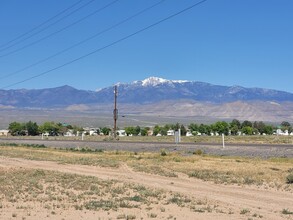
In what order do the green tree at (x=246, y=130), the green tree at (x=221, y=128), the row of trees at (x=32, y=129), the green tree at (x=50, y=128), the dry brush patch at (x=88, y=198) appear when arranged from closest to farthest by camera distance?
the dry brush patch at (x=88, y=198) → the green tree at (x=221, y=128) → the green tree at (x=246, y=130) → the green tree at (x=50, y=128) → the row of trees at (x=32, y=129)

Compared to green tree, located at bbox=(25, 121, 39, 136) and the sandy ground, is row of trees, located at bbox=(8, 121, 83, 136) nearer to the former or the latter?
green tree, located at bbox=(25, 121, 39, 136)

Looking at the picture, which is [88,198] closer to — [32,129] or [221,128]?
[221,128]

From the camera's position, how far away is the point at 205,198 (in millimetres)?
19625

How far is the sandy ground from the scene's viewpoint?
15727 mm

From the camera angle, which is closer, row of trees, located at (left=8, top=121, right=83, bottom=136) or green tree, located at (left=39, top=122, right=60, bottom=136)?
green tree, located at (left=39, top=122, right=60, bottom=136)

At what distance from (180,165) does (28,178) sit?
37.0 ft

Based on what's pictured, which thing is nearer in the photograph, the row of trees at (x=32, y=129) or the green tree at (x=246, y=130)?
the green tree at (x=246, y=130)

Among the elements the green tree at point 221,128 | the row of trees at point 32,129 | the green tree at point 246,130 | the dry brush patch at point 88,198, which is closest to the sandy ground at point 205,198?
the dry brush patch at point 88,198

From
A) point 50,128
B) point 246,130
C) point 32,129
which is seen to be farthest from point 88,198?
point 50,128

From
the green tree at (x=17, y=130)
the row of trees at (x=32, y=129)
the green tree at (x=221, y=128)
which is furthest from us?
the green tree at (x=17, y=130)

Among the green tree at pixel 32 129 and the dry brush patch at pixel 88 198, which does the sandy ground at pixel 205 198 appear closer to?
the dry brush patch at pixel 88 198

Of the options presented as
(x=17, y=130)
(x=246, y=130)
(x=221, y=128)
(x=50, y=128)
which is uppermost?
(x=50, y=128)

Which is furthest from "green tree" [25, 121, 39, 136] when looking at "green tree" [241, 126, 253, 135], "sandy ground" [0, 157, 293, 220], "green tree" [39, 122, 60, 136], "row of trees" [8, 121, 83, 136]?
"sandy ground" [0, 157, 293, 220]

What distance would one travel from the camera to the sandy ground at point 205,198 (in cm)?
1573
